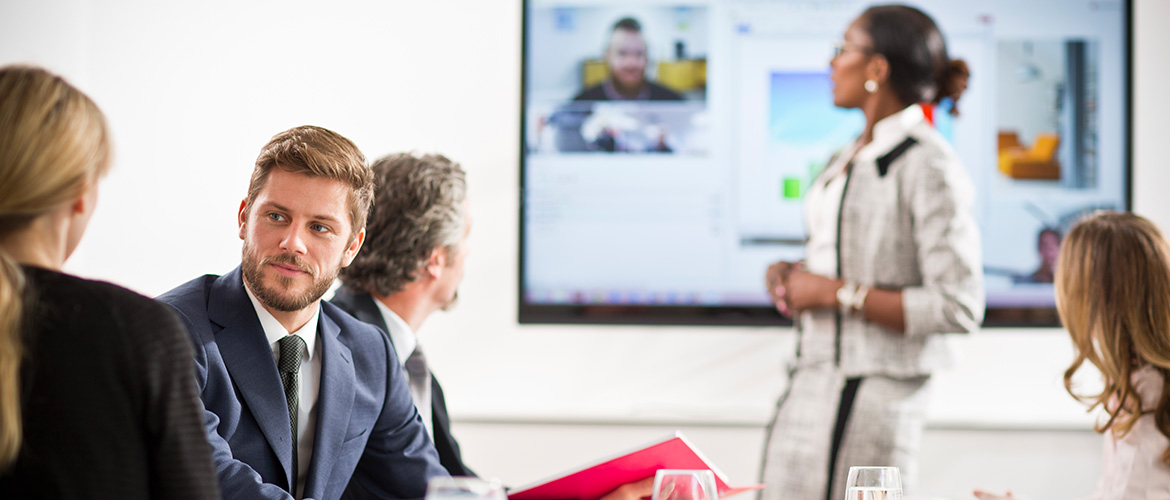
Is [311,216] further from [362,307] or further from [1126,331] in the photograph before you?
[1126,331]

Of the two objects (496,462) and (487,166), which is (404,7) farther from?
(496,462)

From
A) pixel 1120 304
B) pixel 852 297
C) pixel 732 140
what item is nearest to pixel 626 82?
pixel 732 140

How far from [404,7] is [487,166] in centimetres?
59

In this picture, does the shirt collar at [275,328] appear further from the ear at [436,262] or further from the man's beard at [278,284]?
the ear at [436,262]

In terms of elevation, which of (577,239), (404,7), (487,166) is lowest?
(577,239)

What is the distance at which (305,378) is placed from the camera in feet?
4.69

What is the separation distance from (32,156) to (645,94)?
2.39 meters

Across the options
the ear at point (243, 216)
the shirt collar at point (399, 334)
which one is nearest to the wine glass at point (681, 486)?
the ear at point (243, 216)

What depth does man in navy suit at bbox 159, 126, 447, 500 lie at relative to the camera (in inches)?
50.0

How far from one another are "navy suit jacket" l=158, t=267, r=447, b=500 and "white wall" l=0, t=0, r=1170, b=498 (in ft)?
4.48

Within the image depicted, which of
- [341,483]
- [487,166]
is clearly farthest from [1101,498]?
[487,166]

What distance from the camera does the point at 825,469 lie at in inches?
94.6

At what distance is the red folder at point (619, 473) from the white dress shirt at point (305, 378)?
12.4 inches

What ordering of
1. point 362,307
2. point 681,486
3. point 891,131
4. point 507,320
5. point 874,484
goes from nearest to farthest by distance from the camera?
point 681,486
point 874,484
point 362,307
point 891,131
point 507,320
